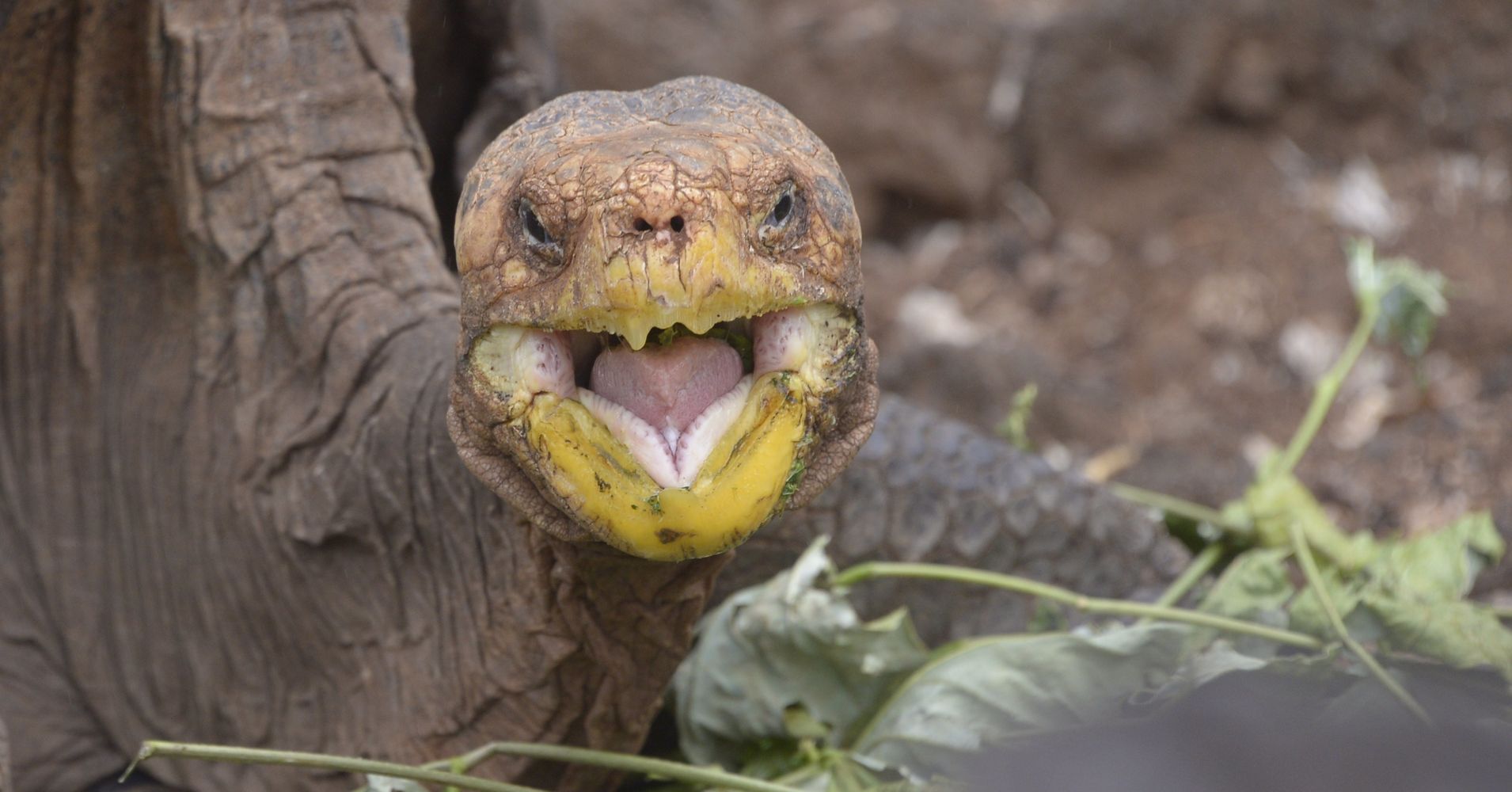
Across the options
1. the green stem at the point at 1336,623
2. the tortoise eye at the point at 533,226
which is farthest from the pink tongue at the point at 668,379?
the green stem at the point at 1336,623

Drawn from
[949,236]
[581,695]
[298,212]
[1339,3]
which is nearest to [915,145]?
[949,236]

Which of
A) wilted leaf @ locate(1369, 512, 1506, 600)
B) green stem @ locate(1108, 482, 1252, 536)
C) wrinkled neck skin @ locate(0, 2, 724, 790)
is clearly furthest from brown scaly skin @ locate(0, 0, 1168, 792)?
wilted leaf @ locate(1369, 512, 1506, 600)

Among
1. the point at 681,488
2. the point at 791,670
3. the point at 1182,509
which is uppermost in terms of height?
the point at 681,488

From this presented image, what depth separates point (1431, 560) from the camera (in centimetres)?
267

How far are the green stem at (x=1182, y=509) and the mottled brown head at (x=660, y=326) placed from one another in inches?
58.1

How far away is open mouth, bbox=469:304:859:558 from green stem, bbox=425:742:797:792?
1.73ft

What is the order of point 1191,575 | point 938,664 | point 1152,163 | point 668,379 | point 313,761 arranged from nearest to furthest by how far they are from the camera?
point 668,379
point 313,761
point 938,664
point 1191,575
point 1152,163

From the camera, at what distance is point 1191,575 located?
2770mm

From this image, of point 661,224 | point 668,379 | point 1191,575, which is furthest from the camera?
point 1191,575

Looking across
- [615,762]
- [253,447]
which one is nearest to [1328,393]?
[615,762]

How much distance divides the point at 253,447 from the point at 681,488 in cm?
117

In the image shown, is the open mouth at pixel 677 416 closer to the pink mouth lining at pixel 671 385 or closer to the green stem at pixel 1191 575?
the pink mouth lining at pixel 671 385

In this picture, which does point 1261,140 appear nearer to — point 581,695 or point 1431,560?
point 1431,560

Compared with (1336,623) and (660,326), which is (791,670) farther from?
(660,326)
